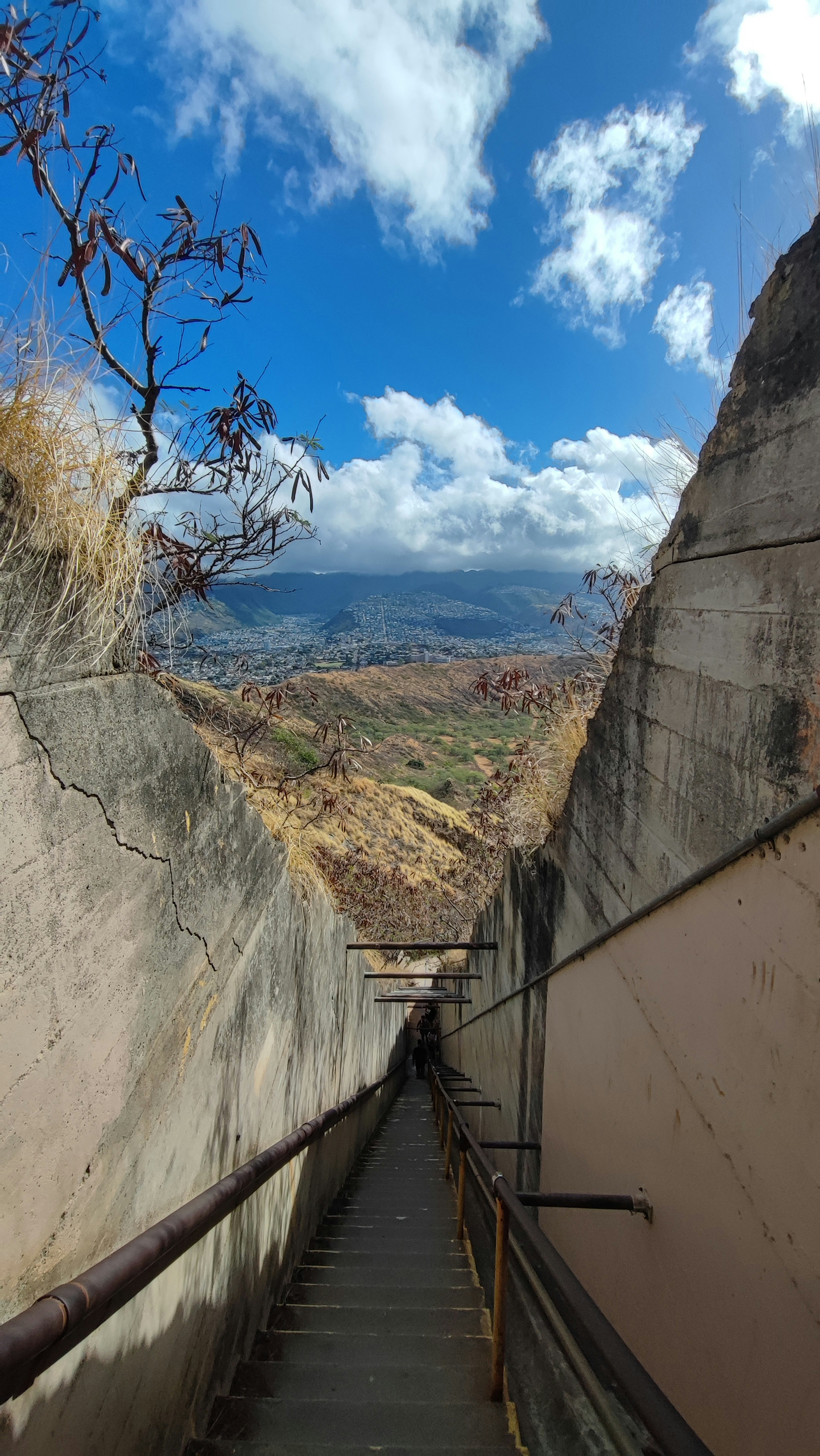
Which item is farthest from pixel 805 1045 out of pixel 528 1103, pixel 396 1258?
pixel 396 1258

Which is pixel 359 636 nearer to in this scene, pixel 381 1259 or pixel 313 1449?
pixel 381 1259

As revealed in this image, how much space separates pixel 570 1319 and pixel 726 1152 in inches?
23.6

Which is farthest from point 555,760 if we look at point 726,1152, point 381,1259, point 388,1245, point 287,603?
point 287,603

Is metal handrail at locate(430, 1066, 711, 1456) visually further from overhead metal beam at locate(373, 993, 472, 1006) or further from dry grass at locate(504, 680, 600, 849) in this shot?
overhead metal beam at locate(373, 993, 472, 1006)

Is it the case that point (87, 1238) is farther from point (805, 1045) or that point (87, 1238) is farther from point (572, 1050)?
point (572, 1050)

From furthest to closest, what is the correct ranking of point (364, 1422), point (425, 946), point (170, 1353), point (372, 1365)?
point (425, 946) < point (372, 1365) < point (364, 1422) < point (170, 1353)

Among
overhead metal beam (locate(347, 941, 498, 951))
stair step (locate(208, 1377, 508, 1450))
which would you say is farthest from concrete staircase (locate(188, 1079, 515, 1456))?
overhead metal beam (locate(347, 941, 498, 951))

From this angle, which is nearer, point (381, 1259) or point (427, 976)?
point (381, 1259)

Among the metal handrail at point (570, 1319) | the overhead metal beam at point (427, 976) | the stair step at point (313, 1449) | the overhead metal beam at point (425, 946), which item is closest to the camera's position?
the metal handrail at point (570, 1319)

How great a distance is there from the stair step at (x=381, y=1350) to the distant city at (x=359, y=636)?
300 cm

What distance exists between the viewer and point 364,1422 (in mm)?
2289

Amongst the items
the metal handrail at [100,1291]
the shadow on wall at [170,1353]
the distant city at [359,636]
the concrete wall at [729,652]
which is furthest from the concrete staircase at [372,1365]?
the distant city at [359,636]

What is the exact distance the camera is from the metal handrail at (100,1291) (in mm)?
1206

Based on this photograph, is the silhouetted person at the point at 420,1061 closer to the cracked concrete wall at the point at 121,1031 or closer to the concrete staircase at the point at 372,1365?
the concrete staircase at the point at 372,1365
